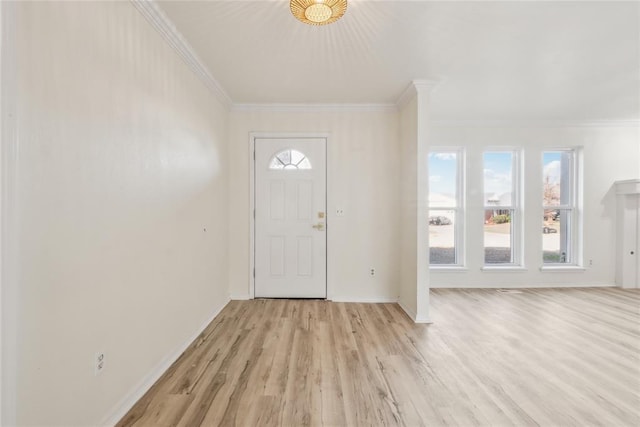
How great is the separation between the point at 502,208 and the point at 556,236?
1.06 metres

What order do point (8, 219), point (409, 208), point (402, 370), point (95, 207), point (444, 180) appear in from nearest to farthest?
point (8, 219), point (95, 207), point (402, 370), point (409, 208), point (444, 180)

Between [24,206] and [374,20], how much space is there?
7.31 feet

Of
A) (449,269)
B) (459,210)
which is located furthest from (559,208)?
(449,269)

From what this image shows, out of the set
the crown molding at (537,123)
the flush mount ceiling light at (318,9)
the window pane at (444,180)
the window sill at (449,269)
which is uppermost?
the crown molding at (537,123)

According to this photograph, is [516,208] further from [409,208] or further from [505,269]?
[409,208]

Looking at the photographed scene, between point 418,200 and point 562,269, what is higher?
point 418,200

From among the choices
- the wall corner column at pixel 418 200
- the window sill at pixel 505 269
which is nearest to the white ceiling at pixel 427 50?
the wall corner column at pixel 418 200

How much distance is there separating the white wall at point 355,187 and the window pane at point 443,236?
3.70 feet

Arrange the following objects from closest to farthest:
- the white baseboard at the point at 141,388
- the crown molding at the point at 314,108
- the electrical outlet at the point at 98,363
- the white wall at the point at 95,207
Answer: the white wall at the point at 95,207
the electrical outlet at the point at 98,363
the white baseboard at the point at 141,388
the crown molding at the point at 314,108

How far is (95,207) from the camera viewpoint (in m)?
1.40

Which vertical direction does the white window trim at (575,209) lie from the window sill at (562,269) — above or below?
above

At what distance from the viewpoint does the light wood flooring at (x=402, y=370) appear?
1.62 metres

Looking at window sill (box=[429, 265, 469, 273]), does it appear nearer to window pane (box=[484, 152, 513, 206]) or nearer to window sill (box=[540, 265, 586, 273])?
window pane (box=[484, 152, 513, 206])

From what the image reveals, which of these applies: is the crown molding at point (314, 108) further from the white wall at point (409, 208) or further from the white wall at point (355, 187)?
the white wall at point (409, 208)
